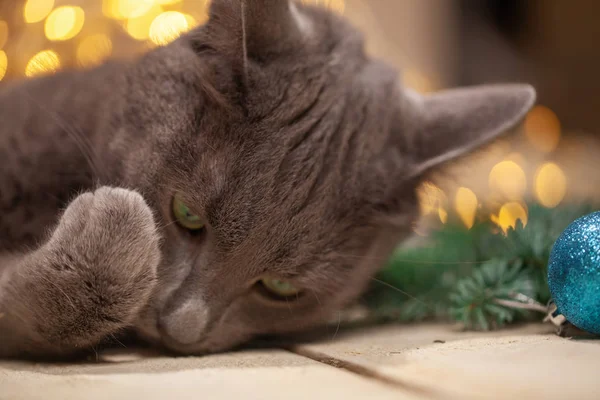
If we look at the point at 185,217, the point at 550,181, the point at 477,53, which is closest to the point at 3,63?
the point at 185,217

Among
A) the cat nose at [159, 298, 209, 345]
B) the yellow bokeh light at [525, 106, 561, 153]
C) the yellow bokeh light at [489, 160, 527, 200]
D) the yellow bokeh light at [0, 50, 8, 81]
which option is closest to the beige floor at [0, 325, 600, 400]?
the cat nose at [159, 298, 209, 345]

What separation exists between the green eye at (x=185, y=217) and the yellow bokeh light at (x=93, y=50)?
2.12 feet

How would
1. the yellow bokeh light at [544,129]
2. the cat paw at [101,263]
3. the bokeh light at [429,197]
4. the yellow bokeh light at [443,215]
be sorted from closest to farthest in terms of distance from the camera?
1. the cat paw at [101,263]
2. the bokeh light at [429,197]
3. the yellow bokeh light at [443,215]
4. the yellow bokeh light at [544,129]

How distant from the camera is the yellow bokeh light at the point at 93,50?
1.49 m

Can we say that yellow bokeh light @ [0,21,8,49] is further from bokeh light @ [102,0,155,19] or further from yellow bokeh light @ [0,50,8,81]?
bokeh light @ [102,0,155,19]

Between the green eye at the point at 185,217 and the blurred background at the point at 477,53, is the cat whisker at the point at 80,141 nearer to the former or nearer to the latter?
the green eye at the point at 185,217

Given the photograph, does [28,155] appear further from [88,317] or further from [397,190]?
[397,190]

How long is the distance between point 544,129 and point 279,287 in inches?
87.0

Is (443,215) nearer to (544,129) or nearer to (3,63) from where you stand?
(3,63)

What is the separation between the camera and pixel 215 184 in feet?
3.07

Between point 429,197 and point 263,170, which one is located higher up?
point 263,170

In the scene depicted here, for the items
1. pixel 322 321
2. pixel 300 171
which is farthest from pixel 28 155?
pixel 322 321

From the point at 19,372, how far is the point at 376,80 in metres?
0.86

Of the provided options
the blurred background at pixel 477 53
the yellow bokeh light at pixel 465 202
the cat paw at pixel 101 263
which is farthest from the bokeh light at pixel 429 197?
the cat paw at pixel 101 263
